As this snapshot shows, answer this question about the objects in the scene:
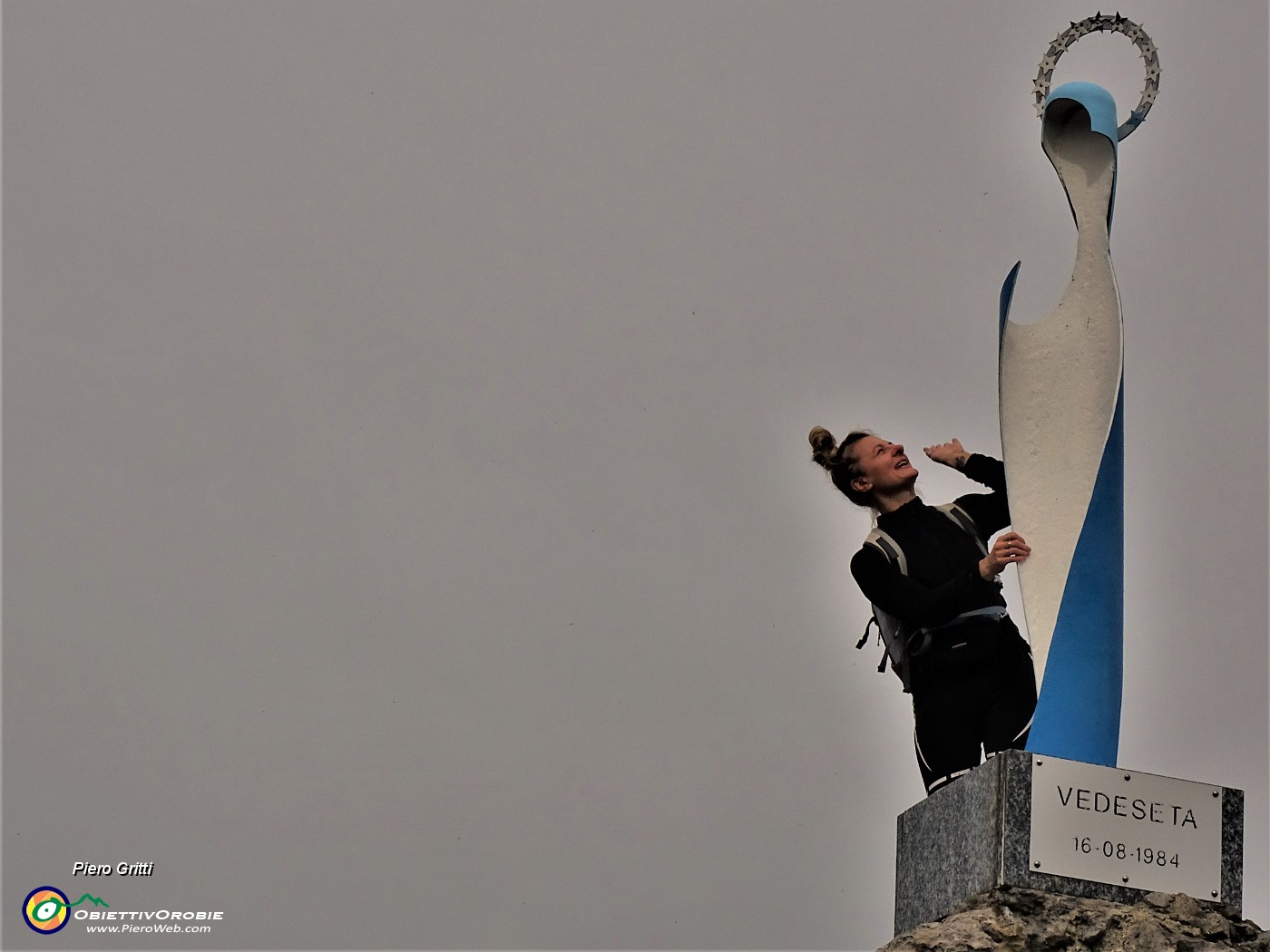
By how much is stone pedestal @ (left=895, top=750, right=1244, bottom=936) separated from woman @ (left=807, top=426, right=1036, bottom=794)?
0.40m

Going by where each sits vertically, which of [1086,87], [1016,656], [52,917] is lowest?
[52,917]

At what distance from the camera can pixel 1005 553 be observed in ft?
21.6

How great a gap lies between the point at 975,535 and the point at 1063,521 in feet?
1.88

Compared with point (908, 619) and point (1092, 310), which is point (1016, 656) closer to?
point (908, 619)

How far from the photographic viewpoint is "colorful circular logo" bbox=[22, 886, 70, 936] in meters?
9.87

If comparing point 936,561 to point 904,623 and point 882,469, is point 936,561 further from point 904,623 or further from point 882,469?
point 882,469

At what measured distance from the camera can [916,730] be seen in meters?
6.95

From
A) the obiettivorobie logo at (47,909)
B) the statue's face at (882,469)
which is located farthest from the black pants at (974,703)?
the obiettivorobie logo at (47,909)

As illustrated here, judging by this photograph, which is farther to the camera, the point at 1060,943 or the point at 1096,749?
the point at 1096,749

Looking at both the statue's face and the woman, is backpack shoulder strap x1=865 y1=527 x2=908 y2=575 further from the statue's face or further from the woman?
the statue's face

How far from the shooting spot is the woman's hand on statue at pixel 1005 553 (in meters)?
6.57

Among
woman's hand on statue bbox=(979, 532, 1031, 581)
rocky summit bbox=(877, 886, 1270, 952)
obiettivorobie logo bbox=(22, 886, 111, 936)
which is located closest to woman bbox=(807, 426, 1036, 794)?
woman's hand on statue bbox=(979, 532, 1031, 581)

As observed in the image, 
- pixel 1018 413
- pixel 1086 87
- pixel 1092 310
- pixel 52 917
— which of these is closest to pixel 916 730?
pixel 1018 413

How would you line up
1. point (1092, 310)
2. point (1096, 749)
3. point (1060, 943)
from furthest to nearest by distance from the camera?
point (1092, 310) → point (1096, 749) → point (1060, 943)
